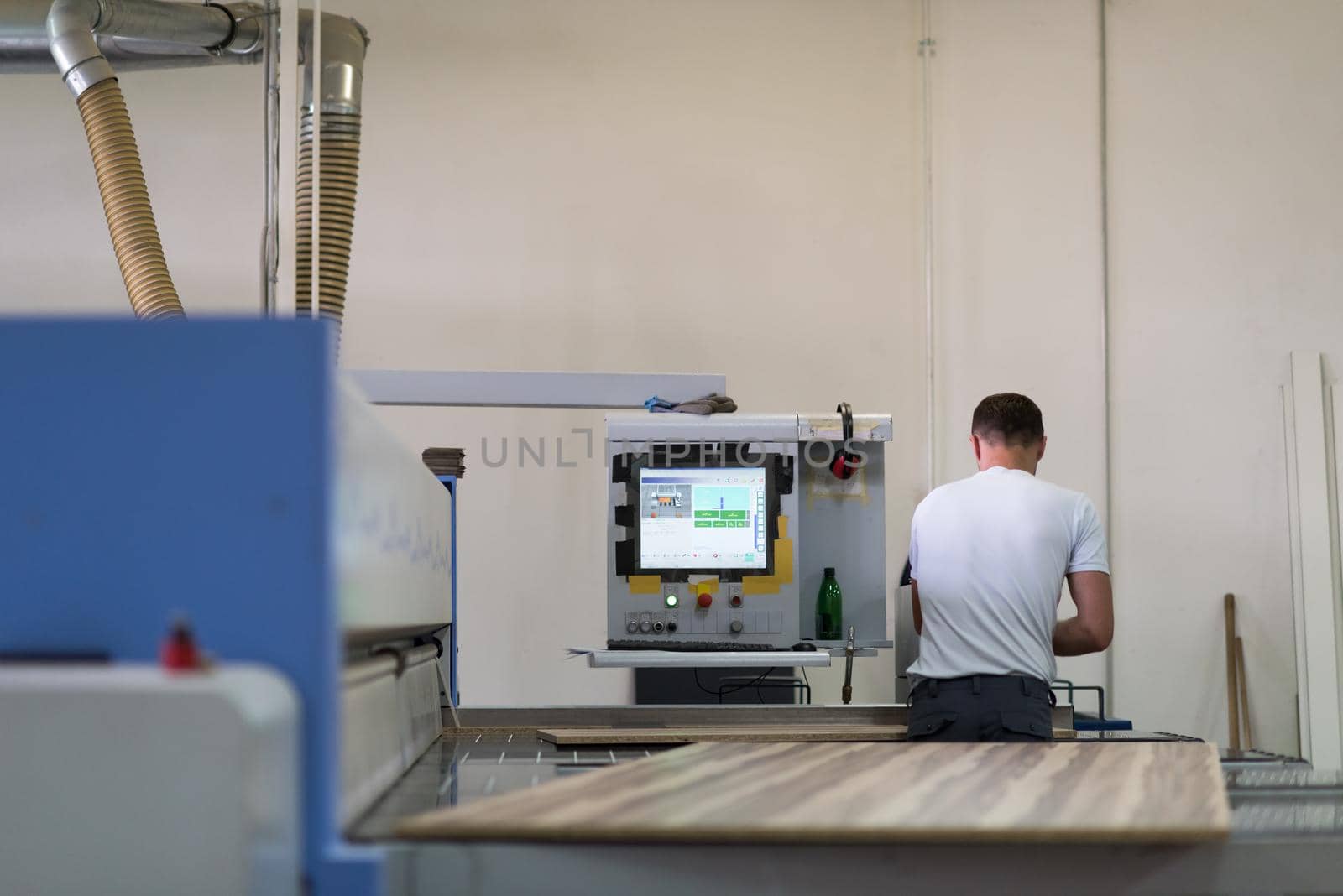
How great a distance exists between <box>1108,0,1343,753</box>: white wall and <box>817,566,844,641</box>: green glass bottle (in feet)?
4.69

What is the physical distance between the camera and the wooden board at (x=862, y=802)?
108 cm

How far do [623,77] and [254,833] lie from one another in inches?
160

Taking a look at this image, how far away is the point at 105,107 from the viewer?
332 cm

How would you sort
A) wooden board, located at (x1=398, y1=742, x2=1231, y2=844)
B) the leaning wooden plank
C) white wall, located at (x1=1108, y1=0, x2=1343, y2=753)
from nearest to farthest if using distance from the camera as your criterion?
1. wooden board, located at (x1=398, y1=742, x2=1231, y2=844)
2. the leaning wooden plank
3. white wall, located at (x1=1108, y1=0, x2=1343, y2=753)

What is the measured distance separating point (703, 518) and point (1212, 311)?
221 cm

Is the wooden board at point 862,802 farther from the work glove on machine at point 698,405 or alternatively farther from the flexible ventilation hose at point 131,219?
the flexible ventilation hose at point 131,219

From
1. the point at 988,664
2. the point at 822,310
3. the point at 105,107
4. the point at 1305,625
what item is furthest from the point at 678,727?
the point at 1305,625

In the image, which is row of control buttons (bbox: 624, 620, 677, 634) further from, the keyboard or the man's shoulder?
the man's shoulder

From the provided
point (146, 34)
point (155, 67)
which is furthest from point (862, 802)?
point (155, 67)

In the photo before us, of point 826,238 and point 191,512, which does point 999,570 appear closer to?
point 191,512

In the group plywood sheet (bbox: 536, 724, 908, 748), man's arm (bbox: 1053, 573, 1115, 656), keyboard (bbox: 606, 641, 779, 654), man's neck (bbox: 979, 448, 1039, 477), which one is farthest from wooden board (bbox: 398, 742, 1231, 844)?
keyboard (bbox: 606, 641, 779, 654)

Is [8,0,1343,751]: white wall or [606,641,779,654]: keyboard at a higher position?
[8,0,1343,751]: white wall

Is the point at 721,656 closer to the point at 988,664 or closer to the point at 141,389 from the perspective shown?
the point at 988,664

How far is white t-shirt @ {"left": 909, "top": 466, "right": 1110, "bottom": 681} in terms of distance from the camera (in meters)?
2.56
